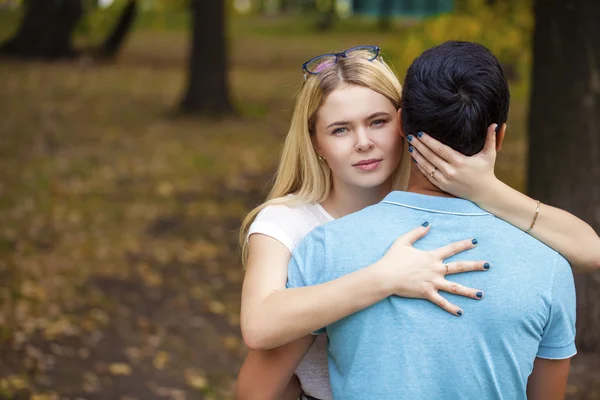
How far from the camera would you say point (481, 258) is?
1.99 meters

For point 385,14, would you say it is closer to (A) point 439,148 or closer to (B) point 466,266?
(A) point 439,148

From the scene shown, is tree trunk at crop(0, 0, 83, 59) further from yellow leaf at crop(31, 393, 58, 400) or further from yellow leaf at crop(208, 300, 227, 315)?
yellow leaf at crop(31, 393, 58, 400)

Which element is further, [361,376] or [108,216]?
[108,216]

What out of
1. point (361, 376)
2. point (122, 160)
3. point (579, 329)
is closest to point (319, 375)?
point (361, 376)

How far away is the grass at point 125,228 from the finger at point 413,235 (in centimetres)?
282

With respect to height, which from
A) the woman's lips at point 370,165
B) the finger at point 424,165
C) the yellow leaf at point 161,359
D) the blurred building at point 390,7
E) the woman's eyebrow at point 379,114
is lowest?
the blurred building at point 390,7

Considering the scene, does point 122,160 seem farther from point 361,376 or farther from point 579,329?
point 361,376

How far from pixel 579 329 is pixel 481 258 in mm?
4346

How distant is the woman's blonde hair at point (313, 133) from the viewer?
8.27ft

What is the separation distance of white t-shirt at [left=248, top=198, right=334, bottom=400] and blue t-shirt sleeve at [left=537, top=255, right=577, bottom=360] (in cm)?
65

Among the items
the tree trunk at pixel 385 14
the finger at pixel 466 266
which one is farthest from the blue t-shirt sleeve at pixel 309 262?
the tree trunk at pixel 385 14

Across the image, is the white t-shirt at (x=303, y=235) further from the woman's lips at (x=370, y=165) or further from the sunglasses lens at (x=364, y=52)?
the sunglasses lens at (x=364, y=52)

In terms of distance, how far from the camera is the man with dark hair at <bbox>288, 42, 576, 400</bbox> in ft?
6.47

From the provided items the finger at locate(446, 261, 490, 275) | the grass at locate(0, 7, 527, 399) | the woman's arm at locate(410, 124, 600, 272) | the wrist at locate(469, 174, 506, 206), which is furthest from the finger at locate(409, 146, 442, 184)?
the grass at locate(0, 7, 527, 399)
